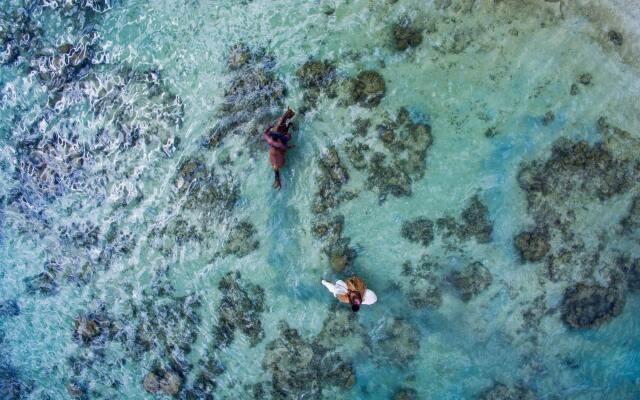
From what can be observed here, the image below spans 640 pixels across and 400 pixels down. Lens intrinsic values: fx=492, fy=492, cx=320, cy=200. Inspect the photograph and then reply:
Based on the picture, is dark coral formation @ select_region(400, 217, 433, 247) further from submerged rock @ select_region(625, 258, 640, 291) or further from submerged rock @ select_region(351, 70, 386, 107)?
submerged rock @ select_region(625, 258, 640, 291)

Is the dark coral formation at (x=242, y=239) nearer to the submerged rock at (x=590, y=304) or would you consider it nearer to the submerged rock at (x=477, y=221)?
the submerged rock at (x=477, y=221)

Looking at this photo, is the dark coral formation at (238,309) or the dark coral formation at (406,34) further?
the dark coral formation at (238,309)

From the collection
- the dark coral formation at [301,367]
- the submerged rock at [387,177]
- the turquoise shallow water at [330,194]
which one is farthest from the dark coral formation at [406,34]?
the dark coral formation at [301,367]

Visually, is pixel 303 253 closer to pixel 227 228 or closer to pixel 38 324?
pixel 227 228

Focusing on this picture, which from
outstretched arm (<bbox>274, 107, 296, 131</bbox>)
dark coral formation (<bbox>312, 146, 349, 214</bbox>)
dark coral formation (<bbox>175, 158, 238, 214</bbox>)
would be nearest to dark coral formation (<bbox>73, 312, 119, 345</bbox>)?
dark coral formation (<bbox>175, 158, 238, 214</bbox>)

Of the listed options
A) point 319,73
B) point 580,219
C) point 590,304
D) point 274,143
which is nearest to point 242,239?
point 274,143

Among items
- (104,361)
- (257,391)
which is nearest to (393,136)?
(257,391)
